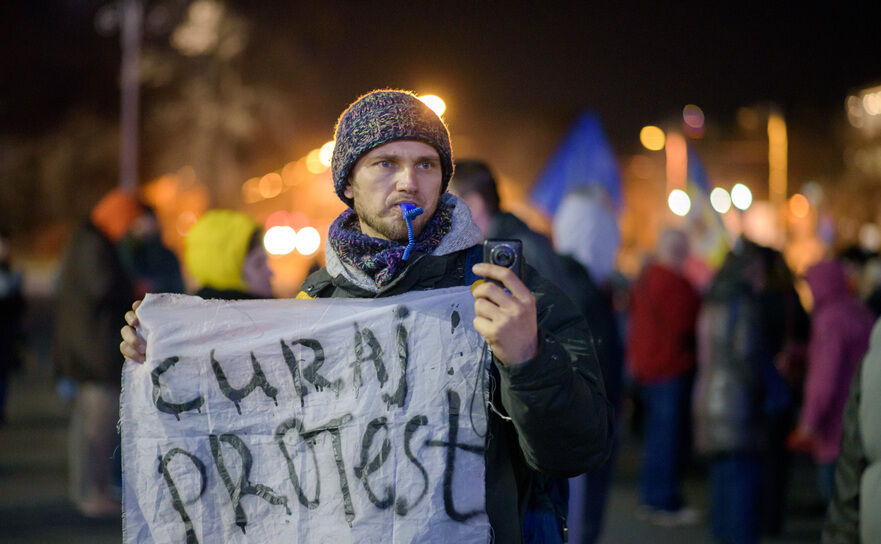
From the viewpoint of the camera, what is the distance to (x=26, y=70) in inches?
1799

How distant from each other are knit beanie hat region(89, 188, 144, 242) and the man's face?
5.36 metres

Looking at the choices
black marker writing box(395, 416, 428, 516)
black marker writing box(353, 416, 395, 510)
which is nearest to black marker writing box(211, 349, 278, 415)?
black marker writing box(353, 416, 395, 510)

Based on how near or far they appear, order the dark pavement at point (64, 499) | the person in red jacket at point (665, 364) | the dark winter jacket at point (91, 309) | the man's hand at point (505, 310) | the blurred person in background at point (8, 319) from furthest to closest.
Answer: the blurred person in background at point (8, 319)
the person in red jacket at point (665, 364)
the dark winter jacket at point (91, 309)
the dark pavement at point (64, 499)
the man's hand at point (505, 310)

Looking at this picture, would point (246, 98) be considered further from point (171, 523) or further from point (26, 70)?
point (171, 523)

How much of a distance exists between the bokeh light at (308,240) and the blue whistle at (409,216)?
29.8 meters

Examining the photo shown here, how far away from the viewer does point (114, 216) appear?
761 cm

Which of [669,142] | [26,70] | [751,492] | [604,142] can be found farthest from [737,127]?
[751,492]

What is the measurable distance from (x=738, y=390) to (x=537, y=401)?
14.8ft

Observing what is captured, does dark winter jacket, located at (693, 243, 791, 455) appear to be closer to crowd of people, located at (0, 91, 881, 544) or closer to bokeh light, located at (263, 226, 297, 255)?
crowd of people, located at (0, 91, 881, 544)

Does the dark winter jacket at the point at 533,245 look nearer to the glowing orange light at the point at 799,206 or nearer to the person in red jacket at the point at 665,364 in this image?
the person in red jacket at the point at 665,364

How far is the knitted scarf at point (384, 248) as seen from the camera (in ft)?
7.93

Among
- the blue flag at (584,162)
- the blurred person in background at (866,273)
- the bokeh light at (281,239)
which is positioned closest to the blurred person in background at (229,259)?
the blurred person in background at (866,273)

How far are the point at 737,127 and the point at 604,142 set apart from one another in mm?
50718

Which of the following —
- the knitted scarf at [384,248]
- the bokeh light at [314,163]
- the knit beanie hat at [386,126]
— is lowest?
the knitted scarf at [384,248]
